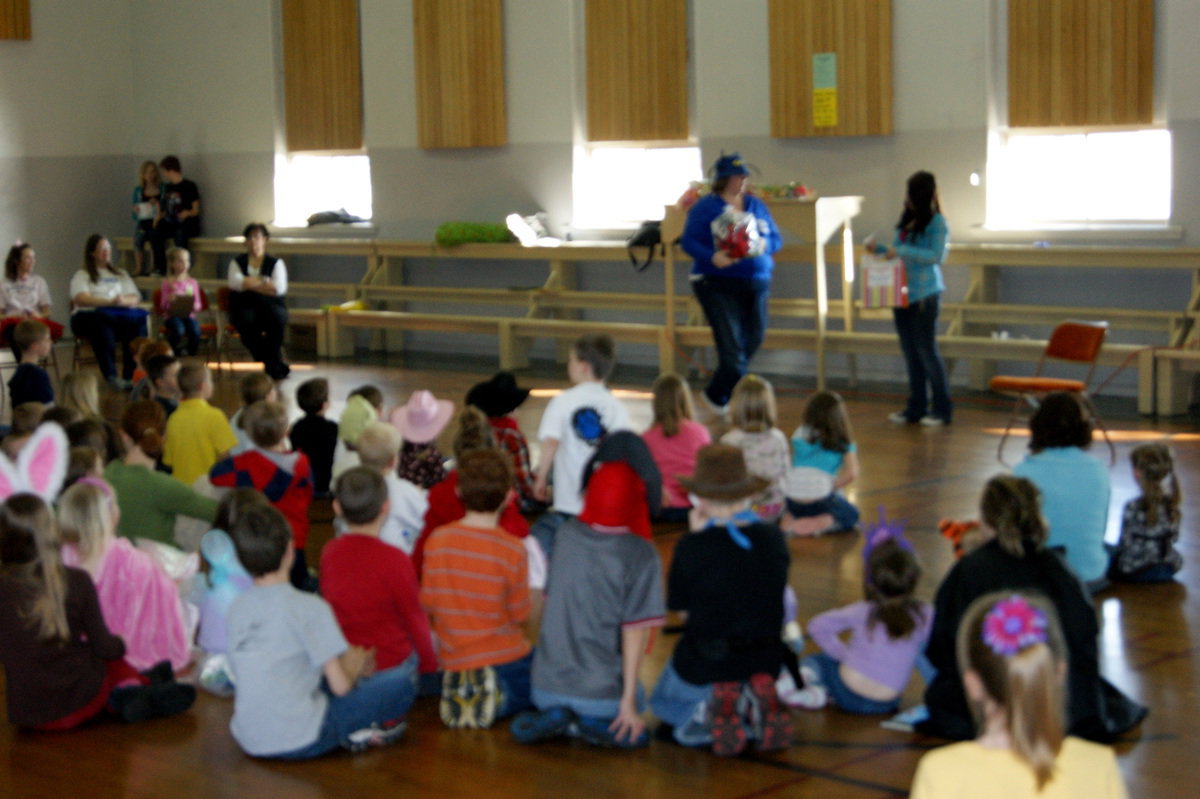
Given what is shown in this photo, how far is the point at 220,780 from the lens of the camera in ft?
13.6

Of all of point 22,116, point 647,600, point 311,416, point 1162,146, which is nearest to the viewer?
point 647,600

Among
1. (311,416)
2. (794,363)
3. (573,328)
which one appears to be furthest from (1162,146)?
(311,416)

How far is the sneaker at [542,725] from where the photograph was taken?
426 centimetres

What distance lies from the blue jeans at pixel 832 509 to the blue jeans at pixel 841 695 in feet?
7.39

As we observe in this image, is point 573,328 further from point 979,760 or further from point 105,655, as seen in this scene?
point 979,760

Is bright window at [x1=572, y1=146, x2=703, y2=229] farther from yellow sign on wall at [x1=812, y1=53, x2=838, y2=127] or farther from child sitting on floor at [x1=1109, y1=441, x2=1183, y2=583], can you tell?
child sitting on floor at [x1=1109, y1=441, x2=1183, y2=583]

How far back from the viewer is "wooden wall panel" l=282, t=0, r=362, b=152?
15.3 meters

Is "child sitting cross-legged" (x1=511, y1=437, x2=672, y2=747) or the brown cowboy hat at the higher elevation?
the brown cowboy hat

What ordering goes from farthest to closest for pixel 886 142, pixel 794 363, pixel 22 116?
pixel 22 116, pixel 794 363, pixel 886 142

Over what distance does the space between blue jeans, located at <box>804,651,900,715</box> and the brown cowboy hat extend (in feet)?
2.31

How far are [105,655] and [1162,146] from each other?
8509mm

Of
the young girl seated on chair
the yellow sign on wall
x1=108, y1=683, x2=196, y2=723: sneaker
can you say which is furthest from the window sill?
x1=108, y1=683, x2=196, y2=723: sneaker

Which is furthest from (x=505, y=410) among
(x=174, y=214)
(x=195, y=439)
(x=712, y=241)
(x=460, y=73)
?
(x=174, y=214)

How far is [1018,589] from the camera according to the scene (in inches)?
153
